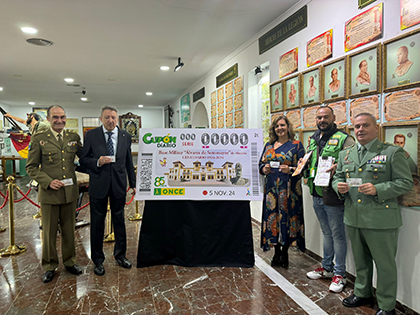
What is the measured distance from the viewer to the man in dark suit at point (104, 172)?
2.86 meters

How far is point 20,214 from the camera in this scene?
17.9ft

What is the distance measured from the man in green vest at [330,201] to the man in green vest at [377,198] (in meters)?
0.23

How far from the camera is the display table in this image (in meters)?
2.91

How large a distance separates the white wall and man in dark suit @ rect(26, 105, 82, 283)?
2697 millimetres

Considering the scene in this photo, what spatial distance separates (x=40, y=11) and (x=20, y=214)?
3.85 meters

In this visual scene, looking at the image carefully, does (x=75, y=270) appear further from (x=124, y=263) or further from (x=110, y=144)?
(x=110, y=144)

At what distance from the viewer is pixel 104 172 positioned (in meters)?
2.86

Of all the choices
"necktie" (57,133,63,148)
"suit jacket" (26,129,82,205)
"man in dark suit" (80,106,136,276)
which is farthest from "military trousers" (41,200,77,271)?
"necktie" (57,133,63,148)

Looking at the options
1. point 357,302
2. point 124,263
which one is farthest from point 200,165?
point 357,302

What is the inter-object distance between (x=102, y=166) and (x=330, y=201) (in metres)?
2.24

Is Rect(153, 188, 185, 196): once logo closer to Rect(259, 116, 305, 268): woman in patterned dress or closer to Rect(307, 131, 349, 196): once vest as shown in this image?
Rect(259, 116, 305, 268): woman in patterned dress

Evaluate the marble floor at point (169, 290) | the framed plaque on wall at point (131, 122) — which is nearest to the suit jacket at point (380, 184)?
the marble floor at point (169, 290)

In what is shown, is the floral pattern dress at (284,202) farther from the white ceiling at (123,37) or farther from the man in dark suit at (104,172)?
the white ceiling at (123,37)

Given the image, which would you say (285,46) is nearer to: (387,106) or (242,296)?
(387,106)
